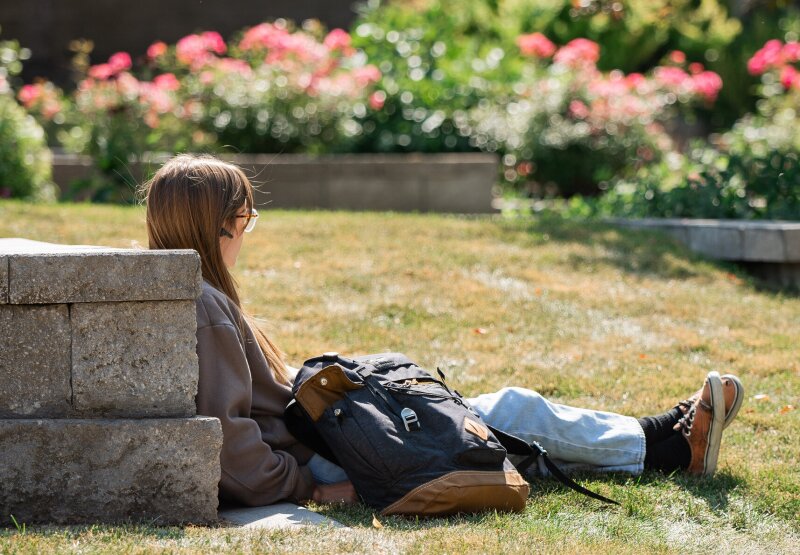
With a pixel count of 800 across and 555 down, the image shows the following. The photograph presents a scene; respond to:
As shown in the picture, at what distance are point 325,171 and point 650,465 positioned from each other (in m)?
5.33

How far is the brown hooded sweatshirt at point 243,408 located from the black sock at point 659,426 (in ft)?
4.06

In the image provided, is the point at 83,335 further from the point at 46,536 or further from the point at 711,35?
the point at 711,35

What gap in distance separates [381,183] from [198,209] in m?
5.52

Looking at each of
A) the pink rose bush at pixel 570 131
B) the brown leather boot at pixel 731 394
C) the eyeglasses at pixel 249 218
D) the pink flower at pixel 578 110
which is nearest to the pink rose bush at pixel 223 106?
the pink rose bush at pixel 570 131

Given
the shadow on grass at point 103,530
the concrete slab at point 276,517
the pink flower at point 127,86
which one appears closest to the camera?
the shadow on grass at point 103,530

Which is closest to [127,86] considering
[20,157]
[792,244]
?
[20,157]

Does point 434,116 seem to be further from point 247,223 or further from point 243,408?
point 243,408

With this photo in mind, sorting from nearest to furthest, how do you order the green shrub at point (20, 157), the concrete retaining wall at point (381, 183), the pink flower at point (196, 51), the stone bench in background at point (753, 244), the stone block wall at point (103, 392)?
the stone block wall at point (103, 392) → the stone bench in background at point (753, 244) → the green shrub at point (20, 157) → the concrete retaining wall at point (381, 183) → the pink flower at point (196, 51)

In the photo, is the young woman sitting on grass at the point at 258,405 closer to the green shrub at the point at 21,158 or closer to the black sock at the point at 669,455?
the black sock at the point at 669,455

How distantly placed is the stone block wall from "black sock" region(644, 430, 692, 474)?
1596mm

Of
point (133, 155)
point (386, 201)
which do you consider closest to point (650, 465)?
point (386, 201)

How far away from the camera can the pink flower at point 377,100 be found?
9.72m

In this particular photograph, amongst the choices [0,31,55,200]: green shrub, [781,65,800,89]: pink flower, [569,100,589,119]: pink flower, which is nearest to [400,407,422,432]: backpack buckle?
[0,31,55,200]: green shrub

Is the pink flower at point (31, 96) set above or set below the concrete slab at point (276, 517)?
above
